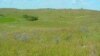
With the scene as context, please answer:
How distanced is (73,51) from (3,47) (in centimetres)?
233

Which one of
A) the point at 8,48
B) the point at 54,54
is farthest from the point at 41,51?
the point at 8,48

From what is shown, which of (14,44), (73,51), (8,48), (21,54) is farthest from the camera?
(14,44)

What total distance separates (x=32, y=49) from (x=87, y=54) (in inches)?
69.6

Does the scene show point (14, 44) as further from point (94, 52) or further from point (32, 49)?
point (94, 52)

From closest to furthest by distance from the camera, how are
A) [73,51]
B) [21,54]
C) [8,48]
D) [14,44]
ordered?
[21,54], [73,51], [8,48], [14,44]

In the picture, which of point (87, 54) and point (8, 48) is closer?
point (87, 54)

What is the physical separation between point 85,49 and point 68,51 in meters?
0.55

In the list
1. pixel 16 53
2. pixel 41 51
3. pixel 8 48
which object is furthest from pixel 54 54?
pixel 8 48

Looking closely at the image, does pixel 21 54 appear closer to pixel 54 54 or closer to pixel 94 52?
pixel 54 54

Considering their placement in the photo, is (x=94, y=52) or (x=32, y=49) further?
(x=32, y=49)

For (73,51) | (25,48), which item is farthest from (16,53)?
(73,51)

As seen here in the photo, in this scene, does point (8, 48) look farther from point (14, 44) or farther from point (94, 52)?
point (94, 52)

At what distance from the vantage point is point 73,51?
31.7ft

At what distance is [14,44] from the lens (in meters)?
11.1
